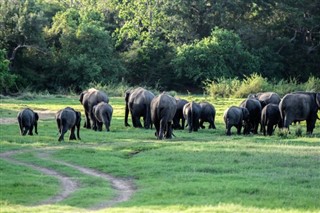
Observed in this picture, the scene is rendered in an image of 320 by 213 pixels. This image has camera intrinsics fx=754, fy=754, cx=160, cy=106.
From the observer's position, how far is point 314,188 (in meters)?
18.3

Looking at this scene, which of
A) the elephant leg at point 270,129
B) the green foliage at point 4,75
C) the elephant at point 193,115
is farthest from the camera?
the green foliage at point 4,75

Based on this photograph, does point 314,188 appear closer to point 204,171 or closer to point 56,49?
point 204,171

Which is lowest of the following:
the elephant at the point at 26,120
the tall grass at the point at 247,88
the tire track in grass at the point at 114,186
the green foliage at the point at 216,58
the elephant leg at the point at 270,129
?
the tire track in grass at the point at 114,186

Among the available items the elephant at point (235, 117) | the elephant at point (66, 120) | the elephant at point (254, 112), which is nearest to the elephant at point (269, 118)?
the elephant at point (235, 117)

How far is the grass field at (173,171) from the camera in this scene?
1605cm

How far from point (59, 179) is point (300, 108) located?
675 inches

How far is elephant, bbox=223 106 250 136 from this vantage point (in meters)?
32.9

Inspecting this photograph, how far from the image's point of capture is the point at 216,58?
7312cm

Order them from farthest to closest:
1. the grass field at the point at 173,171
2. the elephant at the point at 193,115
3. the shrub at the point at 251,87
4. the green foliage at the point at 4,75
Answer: the shrub at the point at 251,87
the green foliage at the point at 4,75
the elephant at the point at 193,115
the grass field at the point at 173,171

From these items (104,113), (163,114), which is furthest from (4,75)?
(163,114)

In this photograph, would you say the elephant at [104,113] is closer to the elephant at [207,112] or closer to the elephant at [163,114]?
the elephant at [163,114]

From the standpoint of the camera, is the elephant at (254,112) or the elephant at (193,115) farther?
the elephant at (193,115)

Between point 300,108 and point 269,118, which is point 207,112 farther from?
point 300,108

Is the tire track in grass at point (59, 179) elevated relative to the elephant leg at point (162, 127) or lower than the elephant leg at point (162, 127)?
lower
